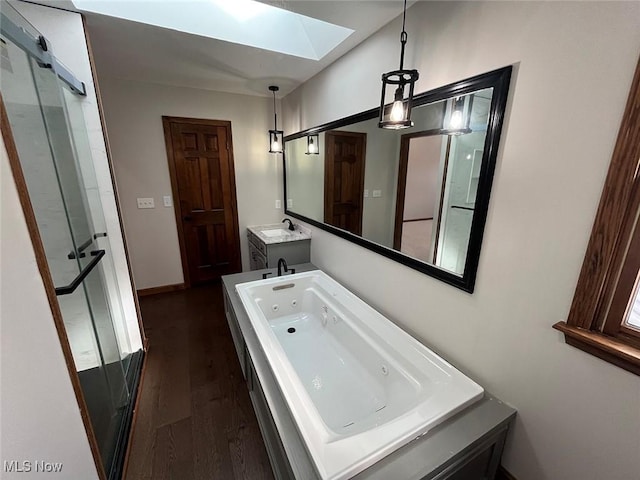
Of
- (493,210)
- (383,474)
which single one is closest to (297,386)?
(383,474)

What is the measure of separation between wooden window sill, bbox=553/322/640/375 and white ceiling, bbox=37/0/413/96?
69.3 inches

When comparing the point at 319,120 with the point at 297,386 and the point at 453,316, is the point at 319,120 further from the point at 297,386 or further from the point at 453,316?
the point at 297,386

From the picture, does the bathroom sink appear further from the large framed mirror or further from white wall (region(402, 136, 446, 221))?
white wall (region(402, 136, 446, 221))

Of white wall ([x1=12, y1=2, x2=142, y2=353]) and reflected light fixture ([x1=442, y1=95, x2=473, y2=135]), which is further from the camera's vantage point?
white wall ([x1=12, y1=2, x2=142, y2=353])

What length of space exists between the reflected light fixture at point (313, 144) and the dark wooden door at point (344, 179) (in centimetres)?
18

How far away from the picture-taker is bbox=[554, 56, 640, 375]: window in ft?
2.56

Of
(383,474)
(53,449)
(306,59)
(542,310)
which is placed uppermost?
(306,59)

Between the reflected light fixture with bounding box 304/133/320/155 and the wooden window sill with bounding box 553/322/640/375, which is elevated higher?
the reflected light fixture with bounding box 304/133/320/155

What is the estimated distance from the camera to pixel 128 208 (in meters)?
2.88

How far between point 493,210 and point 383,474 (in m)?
1.14

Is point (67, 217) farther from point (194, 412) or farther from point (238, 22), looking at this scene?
point (238, 22)

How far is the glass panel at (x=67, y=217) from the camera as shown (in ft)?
3.44

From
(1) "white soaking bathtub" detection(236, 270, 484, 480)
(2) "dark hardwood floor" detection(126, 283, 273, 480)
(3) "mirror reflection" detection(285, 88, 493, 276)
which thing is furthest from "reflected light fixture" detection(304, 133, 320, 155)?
(2) "dark hardwood floor" detection(126, 283, 273, 480)

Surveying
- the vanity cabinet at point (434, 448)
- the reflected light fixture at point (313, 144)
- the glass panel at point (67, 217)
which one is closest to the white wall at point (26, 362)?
the glass panel at point (67, 217)
